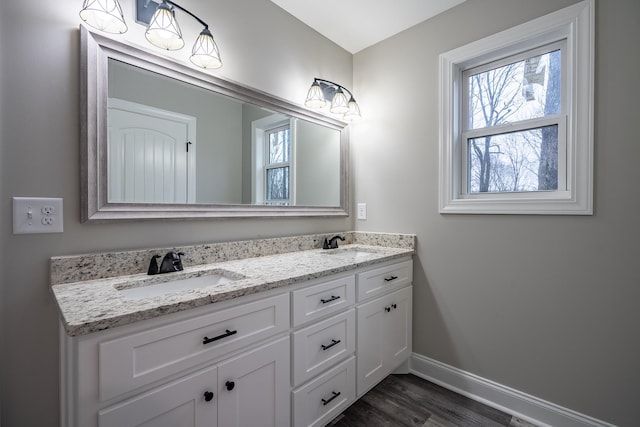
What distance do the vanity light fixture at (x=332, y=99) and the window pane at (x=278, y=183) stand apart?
512 mm

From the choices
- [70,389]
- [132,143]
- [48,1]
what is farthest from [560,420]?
[48,1]

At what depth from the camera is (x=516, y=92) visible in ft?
5.63

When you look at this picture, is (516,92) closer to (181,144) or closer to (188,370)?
(181,144)

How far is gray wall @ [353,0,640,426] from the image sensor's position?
133cm

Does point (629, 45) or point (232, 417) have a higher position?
point (629, 45)

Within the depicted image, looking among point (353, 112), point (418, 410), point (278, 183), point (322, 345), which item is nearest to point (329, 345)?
point (322, 345)

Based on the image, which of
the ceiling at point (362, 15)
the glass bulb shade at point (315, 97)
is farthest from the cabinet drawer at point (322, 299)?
the ceiling at point (362, 15)

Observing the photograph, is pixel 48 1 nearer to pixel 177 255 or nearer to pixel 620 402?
pixel 177 255

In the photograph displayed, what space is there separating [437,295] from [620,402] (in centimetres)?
90

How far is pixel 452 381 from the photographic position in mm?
1830

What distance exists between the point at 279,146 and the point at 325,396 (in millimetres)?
1381

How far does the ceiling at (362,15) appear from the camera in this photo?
180cm

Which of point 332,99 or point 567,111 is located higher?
point 332,99

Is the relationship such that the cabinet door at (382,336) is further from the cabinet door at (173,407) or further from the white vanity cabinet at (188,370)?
the cabinet door at (173,407)
